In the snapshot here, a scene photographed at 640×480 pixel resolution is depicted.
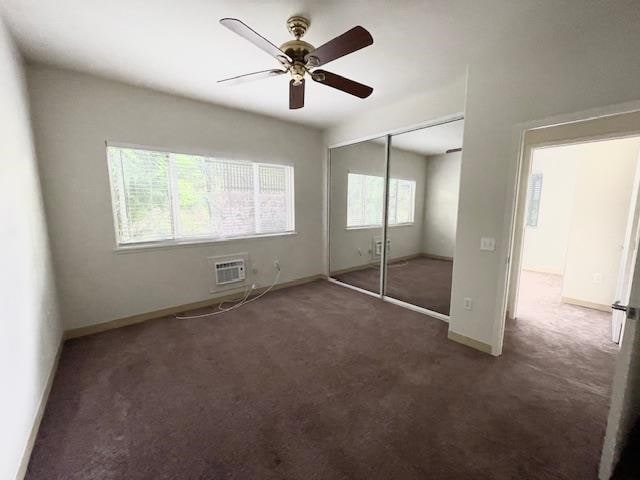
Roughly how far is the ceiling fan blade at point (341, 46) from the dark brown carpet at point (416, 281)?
3.03 metres

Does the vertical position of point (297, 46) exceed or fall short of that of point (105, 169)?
it exceeds it

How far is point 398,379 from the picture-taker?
6.66 ft

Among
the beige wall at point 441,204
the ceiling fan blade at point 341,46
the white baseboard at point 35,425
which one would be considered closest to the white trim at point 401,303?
the beige wall at point 441,204

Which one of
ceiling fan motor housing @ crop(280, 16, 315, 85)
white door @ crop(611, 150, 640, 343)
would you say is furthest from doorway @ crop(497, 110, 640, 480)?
ceiling fan motor housing @ crop(280, 16, 315, 85)

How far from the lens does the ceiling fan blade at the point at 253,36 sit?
52.9 inches

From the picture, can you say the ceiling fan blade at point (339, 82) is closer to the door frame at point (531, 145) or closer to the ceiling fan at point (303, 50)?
the ceiling fan at point (303, 50)

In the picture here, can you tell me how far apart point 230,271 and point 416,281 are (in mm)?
3102

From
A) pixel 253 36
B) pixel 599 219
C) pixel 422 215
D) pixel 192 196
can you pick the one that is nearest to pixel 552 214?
Answer: pixel 599 219

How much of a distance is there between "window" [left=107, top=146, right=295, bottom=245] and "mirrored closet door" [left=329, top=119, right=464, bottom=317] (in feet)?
3.75

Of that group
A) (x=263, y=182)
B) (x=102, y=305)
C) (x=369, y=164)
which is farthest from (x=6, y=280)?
(x=369, y=164)

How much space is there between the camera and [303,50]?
1760 mm

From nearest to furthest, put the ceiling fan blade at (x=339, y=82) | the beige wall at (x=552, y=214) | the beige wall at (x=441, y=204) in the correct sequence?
the ceiling fan blade at (x=339, y=82), the beige wall at (x=441, y=204), the beige wall at (x=552, y=214)

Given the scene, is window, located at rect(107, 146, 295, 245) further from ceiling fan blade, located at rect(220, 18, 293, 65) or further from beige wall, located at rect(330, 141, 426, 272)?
ceiling fan blade, located at rect(220, 18, 293, 65)

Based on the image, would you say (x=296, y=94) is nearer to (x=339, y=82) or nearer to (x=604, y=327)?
(x=339, y=82)
